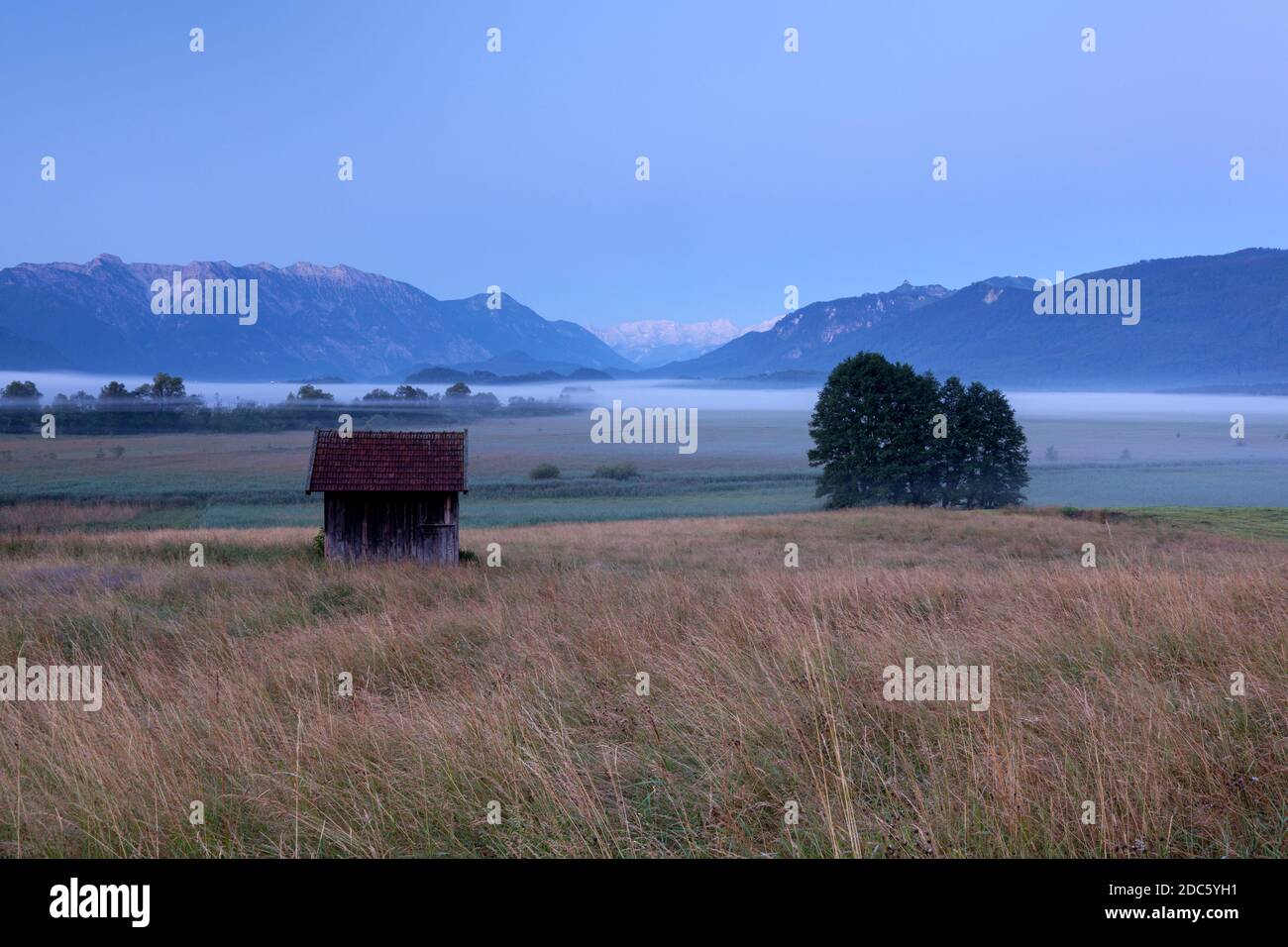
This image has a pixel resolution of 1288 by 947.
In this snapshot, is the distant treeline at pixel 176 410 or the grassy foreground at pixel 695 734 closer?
the grassy foreground at pixel 695 734

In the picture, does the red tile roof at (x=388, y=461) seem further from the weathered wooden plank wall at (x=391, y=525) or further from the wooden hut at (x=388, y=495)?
the weathered wooden plank wall at (x=391, y=525)

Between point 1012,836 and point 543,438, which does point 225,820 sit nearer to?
point 1012,836

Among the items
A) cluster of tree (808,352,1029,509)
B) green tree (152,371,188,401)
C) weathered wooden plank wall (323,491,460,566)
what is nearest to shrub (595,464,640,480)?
cluster of tree (808,352,1029,509)

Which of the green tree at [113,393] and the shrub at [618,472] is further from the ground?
the green tree at [113,393]

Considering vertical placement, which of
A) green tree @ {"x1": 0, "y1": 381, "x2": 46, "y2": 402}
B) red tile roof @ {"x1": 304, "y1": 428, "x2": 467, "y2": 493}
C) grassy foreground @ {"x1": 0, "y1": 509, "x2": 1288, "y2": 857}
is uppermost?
green tree @ {"x1": 0, "y1": 381, "x2": 46, "y2": 402}

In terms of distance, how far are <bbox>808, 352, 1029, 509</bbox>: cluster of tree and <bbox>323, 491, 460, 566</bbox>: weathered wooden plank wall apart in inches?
1582

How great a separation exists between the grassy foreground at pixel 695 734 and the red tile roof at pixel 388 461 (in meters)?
15.7

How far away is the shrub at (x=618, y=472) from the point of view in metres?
75.2

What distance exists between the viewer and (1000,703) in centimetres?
436

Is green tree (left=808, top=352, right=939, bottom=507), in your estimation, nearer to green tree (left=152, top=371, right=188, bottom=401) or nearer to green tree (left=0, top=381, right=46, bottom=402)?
green tree (left=152, top=371, right=188, bottom=401)

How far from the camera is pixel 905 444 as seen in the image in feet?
195

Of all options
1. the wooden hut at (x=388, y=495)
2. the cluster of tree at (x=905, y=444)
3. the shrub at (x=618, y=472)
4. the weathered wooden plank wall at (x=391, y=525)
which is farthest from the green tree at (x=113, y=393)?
the weathered wooden plank wall at (x=391, y=525)

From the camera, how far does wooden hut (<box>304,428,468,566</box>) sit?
953 inches
